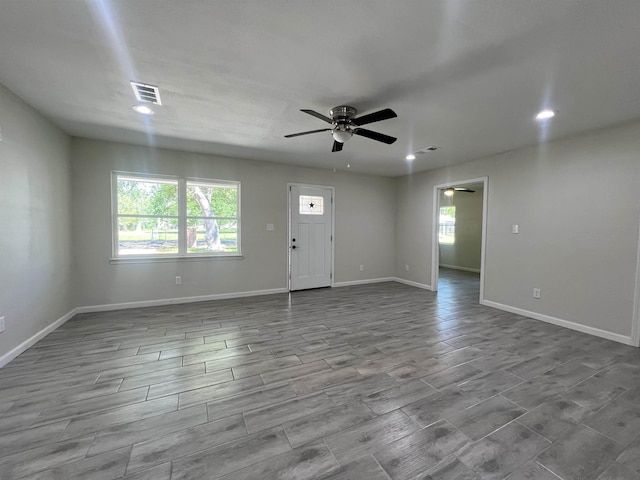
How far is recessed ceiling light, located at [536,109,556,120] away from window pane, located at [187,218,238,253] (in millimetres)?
4534

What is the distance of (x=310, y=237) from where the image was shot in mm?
5742

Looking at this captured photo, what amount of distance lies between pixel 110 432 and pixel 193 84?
105 inches

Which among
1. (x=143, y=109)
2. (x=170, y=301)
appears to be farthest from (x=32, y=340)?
(x=143, y=109)

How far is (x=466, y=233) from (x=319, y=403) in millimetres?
8055

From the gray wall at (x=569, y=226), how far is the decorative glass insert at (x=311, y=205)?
2796mm

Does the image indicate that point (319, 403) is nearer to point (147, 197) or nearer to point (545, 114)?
point (545, 114)

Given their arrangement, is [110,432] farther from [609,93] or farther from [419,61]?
[609,93]

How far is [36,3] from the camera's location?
60.9 inches

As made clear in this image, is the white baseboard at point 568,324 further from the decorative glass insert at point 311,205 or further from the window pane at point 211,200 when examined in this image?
the window pane at point 211,200

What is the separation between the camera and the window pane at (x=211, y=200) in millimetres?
4742

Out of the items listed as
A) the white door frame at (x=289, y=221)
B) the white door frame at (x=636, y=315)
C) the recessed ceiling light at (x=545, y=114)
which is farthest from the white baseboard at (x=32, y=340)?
the white door frame at (x=636, y=315)

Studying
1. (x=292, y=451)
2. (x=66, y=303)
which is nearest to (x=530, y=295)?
(x=292, y=451)

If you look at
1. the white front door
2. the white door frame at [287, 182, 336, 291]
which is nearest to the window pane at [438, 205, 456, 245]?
the white door frame at [287, 182, 336, 291]

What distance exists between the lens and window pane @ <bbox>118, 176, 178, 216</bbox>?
4309 millimetres
